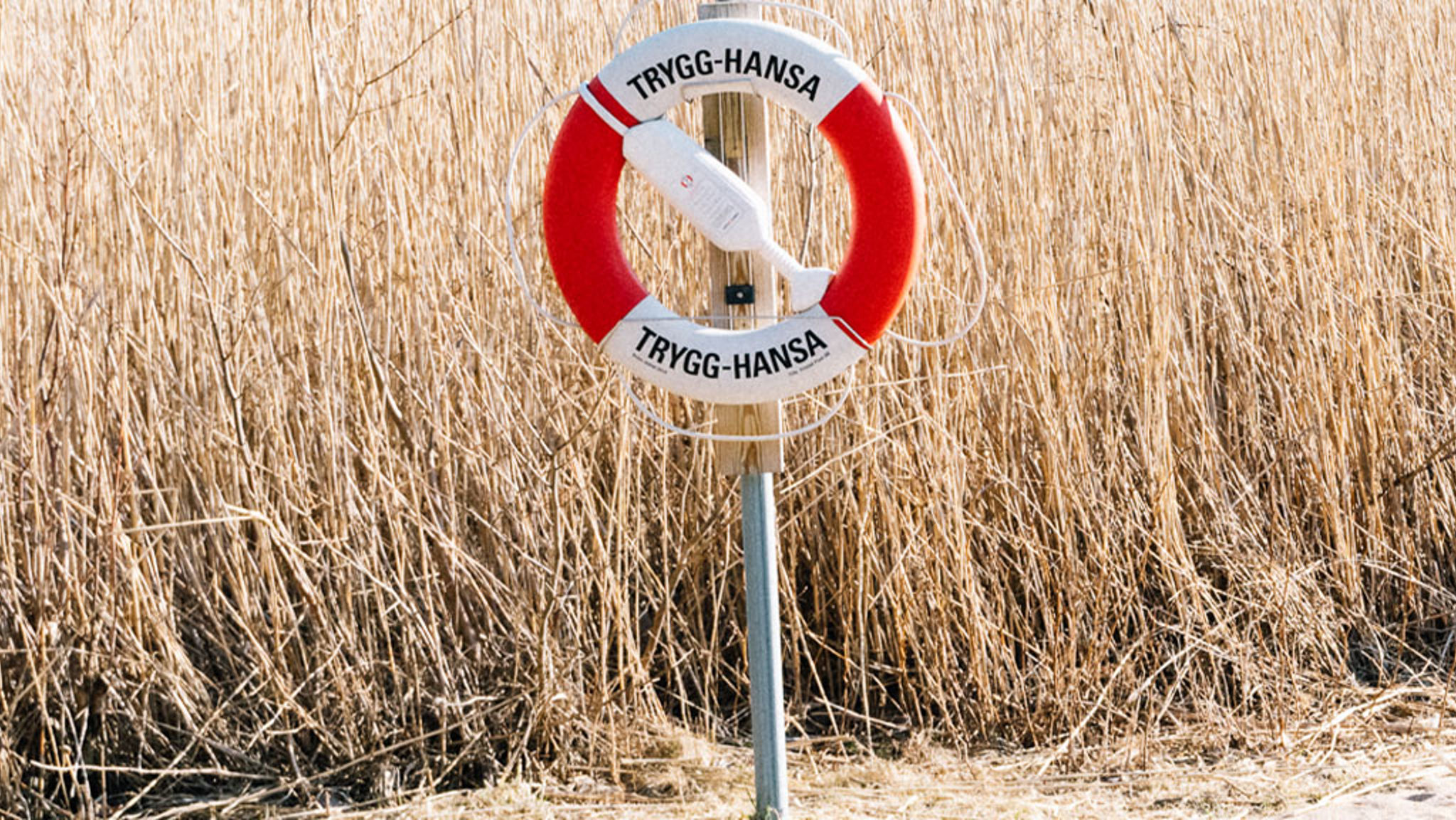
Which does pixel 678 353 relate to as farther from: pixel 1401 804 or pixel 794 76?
pixel 1401 804

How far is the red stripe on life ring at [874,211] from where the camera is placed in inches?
83.7

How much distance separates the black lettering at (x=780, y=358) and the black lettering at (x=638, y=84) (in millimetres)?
409

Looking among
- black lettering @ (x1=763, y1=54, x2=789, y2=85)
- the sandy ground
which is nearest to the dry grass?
the sandy ground

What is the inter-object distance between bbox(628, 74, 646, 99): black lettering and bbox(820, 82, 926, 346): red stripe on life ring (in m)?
0.26

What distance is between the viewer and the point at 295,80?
8.34 ft

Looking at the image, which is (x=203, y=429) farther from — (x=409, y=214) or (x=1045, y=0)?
(x=1045, y=0)

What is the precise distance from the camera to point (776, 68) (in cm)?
207

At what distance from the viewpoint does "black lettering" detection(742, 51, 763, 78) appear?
6.77ft

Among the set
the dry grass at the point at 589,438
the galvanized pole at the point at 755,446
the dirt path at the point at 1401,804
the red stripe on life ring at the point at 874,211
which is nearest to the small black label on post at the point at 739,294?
the galvanized pole at the point at 755,446

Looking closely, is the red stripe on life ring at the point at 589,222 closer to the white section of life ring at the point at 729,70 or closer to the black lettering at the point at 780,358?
the white section of life ring at the point at 729,70

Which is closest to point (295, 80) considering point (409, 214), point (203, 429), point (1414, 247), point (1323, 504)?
point (409, 214)

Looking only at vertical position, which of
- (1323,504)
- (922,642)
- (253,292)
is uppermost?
(253,292)

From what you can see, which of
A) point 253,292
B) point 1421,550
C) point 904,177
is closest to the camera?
point 904,177

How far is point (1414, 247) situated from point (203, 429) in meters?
2.46
